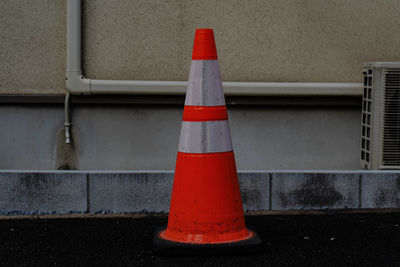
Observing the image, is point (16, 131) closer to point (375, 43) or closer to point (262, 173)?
point (262, 173)

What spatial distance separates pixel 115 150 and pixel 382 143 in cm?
222

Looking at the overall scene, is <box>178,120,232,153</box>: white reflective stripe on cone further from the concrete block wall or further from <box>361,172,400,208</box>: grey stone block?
<box>361,172,400,208</box>: grey stone block

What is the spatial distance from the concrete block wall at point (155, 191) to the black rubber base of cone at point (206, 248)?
1.22 meters

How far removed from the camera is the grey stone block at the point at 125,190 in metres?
5.14

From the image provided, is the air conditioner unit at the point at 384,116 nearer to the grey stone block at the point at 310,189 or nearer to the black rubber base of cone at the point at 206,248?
the grey stone block at the point at 310,189

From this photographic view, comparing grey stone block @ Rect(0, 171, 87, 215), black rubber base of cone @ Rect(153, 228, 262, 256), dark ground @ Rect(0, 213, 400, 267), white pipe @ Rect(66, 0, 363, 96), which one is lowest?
dark ground @ Rect(0, 213, 400, 267)

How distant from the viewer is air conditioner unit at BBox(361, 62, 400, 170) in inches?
207

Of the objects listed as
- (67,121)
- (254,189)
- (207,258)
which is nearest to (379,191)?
(254,189)

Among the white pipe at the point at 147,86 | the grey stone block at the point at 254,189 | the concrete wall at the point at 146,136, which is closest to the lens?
the grey stone block at the point at 254,189

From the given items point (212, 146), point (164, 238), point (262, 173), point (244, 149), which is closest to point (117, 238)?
point (164, 238)

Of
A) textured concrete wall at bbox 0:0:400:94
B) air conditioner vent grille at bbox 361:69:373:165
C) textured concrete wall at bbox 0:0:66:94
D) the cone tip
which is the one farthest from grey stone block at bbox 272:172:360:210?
textured concrete wall at bbox 0:0:66:94

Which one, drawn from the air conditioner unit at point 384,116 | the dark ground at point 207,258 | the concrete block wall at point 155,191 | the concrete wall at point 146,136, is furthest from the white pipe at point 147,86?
the dark ground at point 207,258

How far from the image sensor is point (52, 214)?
5113 millimetres

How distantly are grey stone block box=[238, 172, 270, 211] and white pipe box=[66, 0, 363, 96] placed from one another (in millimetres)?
819
